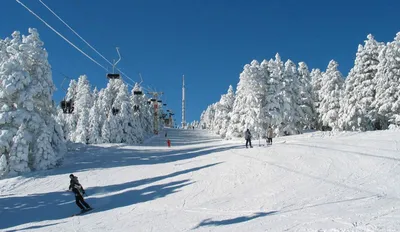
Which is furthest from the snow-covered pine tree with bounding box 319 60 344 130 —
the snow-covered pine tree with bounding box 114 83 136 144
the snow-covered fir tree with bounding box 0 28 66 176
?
the snow-covered fir tree with bounding box 0 28 66 176

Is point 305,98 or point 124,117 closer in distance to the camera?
point 305,98

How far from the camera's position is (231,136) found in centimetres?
5453

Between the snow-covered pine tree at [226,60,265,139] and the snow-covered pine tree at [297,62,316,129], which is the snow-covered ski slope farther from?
the snow-covered pine tree at [297,62,316,129]

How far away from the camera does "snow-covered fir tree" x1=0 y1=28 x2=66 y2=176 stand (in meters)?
24.6

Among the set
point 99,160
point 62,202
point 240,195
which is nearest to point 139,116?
point 99,160

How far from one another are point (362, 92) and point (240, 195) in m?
31.9

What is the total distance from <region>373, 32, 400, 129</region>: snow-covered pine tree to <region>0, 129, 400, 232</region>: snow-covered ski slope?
1396 cm

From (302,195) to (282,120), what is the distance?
32.3m

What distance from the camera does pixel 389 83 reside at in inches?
1368

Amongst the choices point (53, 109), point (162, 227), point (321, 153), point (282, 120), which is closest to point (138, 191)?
point (162, 227)

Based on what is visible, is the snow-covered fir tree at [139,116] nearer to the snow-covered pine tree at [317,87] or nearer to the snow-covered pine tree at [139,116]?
the snow-covered pine tree at [139,116]

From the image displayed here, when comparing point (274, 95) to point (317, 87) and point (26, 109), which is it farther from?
point (26, 109)

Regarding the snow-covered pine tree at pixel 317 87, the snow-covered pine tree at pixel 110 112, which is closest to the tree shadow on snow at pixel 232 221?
the snow-covered pine tree at pixel 110 112

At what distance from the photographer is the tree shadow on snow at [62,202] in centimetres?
1565
